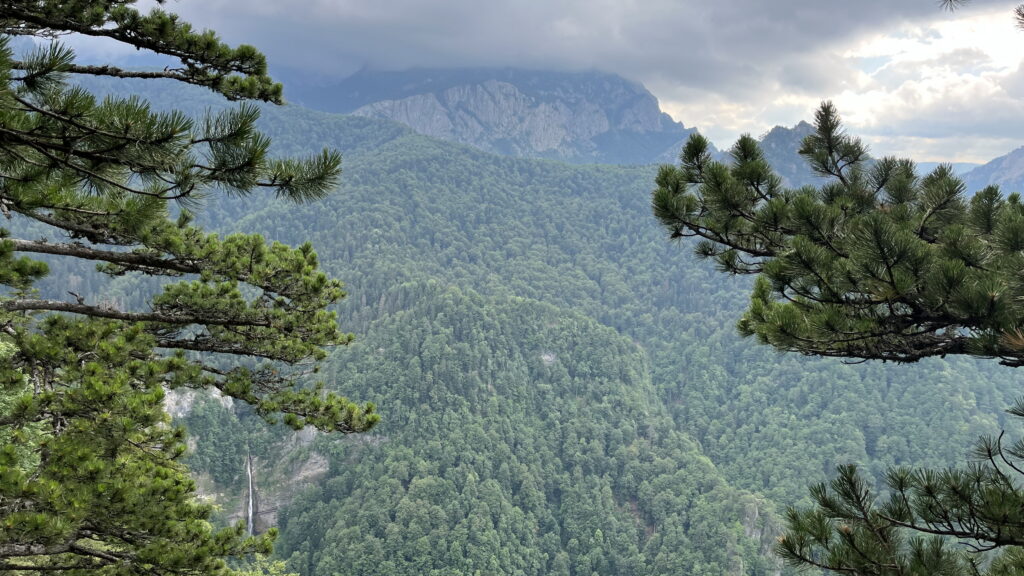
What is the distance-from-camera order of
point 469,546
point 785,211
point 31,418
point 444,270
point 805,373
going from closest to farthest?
1. point 31,418
2. point 785,211
3. point 469,546
4. point 805,373
5. point 444,270

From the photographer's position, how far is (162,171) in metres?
3.58

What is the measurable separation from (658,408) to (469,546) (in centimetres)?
5237

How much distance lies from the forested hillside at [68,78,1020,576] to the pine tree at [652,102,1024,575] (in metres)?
31.2

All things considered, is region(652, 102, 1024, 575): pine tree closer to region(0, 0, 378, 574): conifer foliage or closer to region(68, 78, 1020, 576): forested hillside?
region(0, 0, 378, 574): conifer foliage

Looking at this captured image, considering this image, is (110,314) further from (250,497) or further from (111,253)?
(250,497)

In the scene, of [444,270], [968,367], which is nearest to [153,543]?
[968,367]

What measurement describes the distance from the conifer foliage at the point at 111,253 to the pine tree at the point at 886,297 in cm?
403

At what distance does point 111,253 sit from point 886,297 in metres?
6.87

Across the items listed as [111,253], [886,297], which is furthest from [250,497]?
[886,297]

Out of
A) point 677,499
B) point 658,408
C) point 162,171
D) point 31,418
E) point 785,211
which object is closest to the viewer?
point 162,171

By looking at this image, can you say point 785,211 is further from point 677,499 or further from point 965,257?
point 677,499

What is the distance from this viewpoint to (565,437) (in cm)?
8625

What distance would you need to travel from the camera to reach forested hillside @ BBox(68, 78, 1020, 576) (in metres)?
61.6

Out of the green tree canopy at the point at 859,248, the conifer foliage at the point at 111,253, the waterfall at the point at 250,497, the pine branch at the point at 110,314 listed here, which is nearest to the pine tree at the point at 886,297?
the green tree canopy at the point at 859,248
